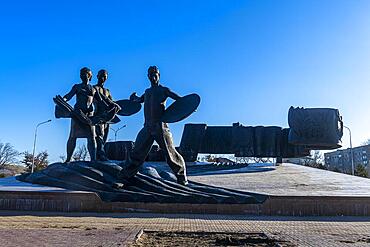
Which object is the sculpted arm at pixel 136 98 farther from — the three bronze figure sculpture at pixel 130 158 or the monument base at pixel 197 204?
the monument base at pixel 197 204

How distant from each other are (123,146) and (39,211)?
821cm

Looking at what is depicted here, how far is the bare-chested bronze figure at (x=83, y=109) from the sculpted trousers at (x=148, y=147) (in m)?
1.79

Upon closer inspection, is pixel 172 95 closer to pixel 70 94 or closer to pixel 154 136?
pixel 154 136

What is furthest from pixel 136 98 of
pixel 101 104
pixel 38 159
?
pixel 38 159

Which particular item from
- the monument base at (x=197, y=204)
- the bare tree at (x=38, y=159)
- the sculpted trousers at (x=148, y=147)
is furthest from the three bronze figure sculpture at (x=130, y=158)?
the bare tree at (x=38, y=159)

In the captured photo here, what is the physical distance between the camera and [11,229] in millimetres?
5930

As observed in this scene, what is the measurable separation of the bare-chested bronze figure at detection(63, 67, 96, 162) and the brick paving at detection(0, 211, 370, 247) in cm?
293

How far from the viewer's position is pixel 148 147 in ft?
31.5

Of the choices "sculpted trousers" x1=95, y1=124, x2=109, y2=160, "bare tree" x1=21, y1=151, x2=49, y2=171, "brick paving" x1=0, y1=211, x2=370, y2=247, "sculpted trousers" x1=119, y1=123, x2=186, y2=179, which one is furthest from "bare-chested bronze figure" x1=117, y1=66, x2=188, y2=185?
"bare tree" x1=21, y1=151, x2=49, y2=171

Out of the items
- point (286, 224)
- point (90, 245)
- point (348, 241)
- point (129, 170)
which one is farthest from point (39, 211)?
point (348, 241)

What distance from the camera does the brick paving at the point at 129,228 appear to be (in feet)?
16.4

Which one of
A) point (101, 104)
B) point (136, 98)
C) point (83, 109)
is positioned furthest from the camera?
point (101, 104)

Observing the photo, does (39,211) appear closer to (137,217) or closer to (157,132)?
(137,217)

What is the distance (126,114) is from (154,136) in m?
2.31
